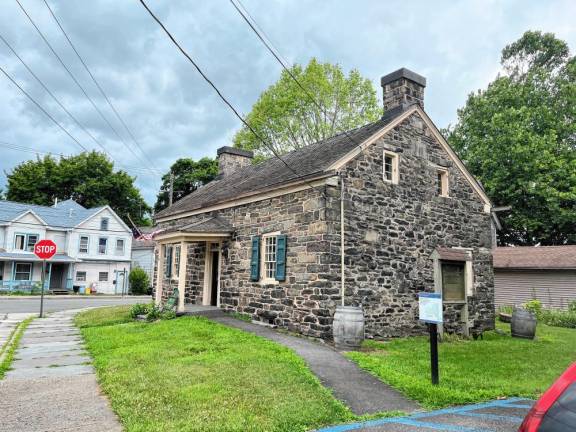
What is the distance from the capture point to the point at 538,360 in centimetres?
961

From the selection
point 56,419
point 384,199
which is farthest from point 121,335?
point 384,199

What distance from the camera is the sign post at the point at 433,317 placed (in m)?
6.91

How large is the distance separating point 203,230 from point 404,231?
622cm

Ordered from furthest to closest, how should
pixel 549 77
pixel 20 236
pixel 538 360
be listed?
pixel 20 236 < pixel 549 77 < pixel 538 360

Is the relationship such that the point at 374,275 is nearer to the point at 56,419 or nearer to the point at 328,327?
the point at 328,327

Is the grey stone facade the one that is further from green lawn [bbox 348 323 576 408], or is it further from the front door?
green lawn [bbox 348 323 576 408]

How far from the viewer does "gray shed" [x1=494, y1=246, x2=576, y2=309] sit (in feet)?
65.4

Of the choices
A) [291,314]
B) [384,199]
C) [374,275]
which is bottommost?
[291,314]

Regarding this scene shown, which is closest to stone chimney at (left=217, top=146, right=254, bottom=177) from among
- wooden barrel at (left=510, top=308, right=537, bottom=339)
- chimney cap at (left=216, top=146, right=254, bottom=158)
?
chimney cap at (left=216, top=146, right=254, bottom=158)

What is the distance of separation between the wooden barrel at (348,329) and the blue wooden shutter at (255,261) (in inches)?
140

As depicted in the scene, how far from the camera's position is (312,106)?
1220 inches

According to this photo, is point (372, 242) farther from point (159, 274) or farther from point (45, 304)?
point (45, 304)

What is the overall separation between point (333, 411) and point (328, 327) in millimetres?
4900

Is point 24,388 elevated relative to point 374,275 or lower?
lower
